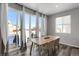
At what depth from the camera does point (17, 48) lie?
6.10 ft

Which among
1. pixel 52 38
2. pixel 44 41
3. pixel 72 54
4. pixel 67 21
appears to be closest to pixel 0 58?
pixel 44 41

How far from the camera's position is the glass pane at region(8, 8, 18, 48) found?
1.80m

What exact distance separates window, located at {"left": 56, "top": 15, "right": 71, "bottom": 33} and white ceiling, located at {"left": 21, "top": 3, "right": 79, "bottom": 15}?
0.19 metres

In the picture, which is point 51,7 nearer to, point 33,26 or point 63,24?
point 63,24

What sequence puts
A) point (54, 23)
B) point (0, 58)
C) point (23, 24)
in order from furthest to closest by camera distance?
point (54, 23) → point (23, 24) → point (0, 58)

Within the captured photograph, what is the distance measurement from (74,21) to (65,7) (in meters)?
0.37

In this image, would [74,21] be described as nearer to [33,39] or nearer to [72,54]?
[72,54]

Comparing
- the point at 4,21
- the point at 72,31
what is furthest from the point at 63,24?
the point at 4,21

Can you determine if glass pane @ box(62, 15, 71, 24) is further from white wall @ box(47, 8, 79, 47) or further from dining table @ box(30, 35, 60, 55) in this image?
dining table @ box(30, 35, 60, 55)

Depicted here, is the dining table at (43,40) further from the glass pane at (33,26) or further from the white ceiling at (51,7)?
the white ceiling at (51,7)

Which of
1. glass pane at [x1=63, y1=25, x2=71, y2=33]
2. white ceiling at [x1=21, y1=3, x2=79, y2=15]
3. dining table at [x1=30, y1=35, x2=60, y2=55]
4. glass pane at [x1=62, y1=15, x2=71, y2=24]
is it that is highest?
white ceiling at [x1=21, y1=3, x2=79, y2=15]

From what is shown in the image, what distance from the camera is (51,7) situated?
6.36 ft

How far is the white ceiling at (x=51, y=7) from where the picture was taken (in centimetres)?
186

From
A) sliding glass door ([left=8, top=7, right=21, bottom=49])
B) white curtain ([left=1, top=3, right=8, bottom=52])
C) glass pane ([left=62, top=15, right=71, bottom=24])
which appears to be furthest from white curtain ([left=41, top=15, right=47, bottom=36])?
white curtain ([left=1, top=3, right=8, bottom=52])
